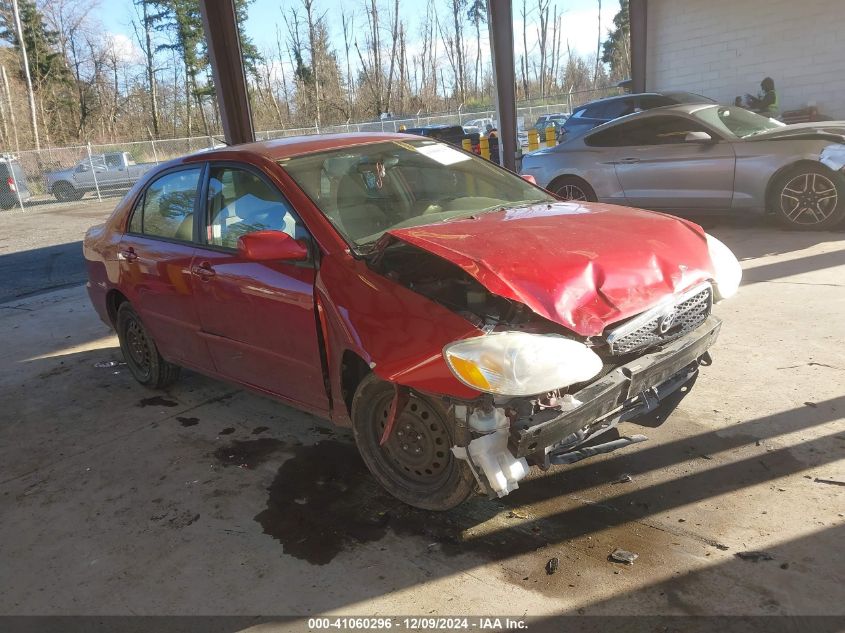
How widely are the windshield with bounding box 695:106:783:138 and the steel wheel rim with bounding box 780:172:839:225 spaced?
0.89 metres

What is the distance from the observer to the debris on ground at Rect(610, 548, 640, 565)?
2.61m

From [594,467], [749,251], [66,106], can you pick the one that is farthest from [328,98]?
[594,467]

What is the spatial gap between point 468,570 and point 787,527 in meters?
1.32

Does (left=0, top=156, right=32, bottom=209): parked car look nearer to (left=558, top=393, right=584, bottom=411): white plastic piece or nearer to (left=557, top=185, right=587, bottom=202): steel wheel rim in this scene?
(left=557, top=185, right=587, bottom=202): steel wheel rim

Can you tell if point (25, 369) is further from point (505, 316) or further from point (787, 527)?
point (787, 527)

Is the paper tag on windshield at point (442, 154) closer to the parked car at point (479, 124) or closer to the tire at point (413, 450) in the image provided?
the tire at point (413, 450)

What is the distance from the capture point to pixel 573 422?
8.43 feet

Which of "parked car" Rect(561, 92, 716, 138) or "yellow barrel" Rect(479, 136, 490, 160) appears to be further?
"yellow barrel" Rect(479, 136, 490, 160)

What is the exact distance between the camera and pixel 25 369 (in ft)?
19.4

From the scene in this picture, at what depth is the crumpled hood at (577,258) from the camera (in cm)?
261

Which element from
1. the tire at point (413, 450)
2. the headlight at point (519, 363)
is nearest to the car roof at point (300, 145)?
the tire at point (413, 450)

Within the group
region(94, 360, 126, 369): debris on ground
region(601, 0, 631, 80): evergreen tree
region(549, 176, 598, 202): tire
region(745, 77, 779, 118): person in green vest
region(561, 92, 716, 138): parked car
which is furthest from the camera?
region(601, 0, 631, 80): evergreen tree

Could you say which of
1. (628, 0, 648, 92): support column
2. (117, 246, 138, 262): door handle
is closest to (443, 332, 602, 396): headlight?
(117, 246, 138, 262): door handle

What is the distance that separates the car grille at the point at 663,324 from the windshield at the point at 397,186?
1.18m
